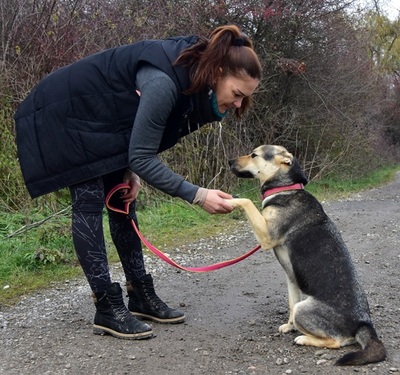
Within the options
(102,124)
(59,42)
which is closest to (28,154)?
(102,124)

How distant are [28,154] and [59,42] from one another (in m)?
5.55

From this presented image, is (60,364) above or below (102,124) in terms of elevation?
below

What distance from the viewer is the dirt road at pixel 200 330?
11.3 ft

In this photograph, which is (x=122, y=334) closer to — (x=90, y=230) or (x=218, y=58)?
(x=90, y=230)

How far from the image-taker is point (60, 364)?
3463 mm

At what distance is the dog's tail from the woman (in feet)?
3.90

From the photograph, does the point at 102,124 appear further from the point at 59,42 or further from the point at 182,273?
the point at 59,42

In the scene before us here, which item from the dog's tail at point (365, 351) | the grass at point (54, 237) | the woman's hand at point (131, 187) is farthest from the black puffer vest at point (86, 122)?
the dog's tail at point (365, 351)

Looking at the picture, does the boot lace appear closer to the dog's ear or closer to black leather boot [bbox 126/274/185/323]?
black leather boot [bbox 126/274/185/323]

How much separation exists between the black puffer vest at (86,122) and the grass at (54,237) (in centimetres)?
170

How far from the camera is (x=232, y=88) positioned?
3551 mm

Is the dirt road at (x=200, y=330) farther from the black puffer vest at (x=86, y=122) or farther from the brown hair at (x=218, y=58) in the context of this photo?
the brown hair at (x=218, y=58)

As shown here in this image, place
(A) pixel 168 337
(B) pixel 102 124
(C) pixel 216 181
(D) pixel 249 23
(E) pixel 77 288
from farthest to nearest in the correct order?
(D) pixel 249 23, (C) pixel 216 181, (E) pixel 77 288, (A) pixel 168 337, (B) pixel 102 124

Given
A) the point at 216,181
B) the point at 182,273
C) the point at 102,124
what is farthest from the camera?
the point at 216,181
